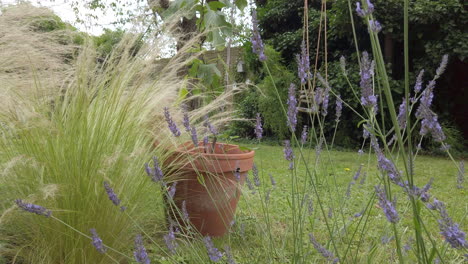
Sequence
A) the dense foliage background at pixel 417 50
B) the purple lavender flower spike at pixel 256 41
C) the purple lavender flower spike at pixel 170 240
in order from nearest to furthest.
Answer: the purple lavender flower spike at pixel 256 41 < the purple lavender flower spike at pixel 170 240 < the dense foliage background at pixel 417 50

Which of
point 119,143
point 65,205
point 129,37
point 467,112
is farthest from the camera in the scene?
point 467,112

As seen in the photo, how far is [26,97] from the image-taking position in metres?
1.73

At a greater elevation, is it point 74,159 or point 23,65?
point 23,65

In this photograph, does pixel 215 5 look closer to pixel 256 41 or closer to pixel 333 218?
pixel 333 218

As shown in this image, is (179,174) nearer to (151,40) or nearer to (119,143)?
(119,143)

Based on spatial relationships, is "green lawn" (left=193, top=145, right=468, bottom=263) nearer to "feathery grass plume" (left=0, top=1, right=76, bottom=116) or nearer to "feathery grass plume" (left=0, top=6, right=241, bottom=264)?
"feathery grass plume" (left=0, top=6, right=241, bottom=264)

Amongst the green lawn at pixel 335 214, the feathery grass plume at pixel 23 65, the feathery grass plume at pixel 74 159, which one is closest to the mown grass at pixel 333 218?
the green lawn at pixel 335 214

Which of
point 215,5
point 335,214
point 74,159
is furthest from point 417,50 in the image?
point 74,159

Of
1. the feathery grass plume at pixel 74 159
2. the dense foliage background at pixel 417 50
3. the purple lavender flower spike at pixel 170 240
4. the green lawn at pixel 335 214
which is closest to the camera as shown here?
the purple lavender flower spike at pixel 170 240

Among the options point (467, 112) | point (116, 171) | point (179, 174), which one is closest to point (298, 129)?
point (467, 112)

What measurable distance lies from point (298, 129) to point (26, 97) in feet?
21.4

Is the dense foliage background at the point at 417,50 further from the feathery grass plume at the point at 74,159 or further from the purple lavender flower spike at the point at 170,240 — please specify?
the purple lavender flower spike at the point at 170,240

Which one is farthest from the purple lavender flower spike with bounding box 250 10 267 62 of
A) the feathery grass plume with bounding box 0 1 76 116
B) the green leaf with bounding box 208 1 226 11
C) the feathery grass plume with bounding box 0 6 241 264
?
the green leaf with bounding box 208 1 226 11

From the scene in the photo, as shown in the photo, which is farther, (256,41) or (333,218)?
(333,218)
